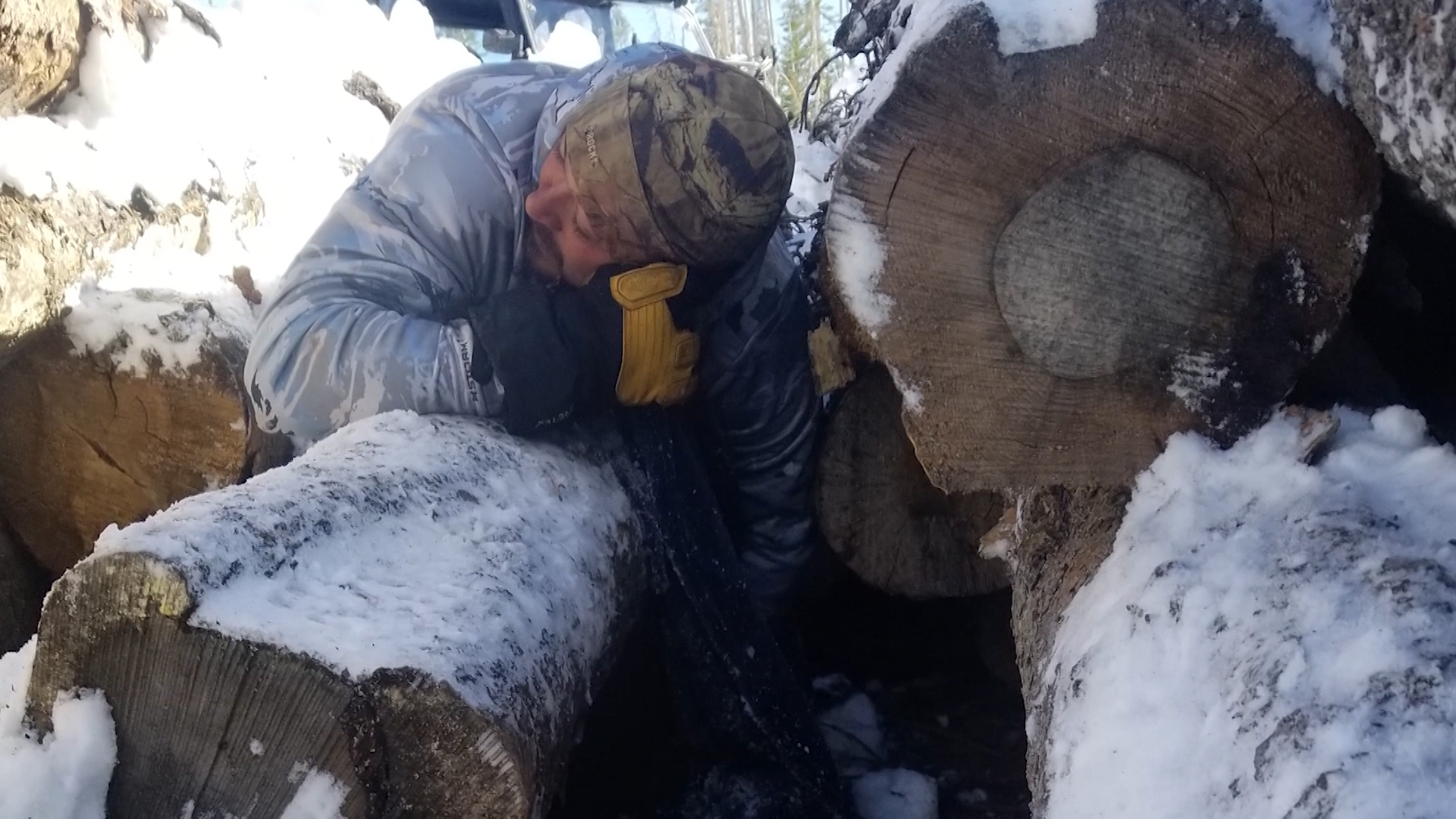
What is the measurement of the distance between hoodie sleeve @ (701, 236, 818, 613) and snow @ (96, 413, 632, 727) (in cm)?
44

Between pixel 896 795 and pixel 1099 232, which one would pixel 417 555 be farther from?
pixel 896 795

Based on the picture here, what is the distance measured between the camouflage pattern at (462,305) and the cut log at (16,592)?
1.23 metres

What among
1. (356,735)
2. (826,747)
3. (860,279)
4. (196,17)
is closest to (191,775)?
(356,735)

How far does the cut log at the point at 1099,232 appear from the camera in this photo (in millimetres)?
1146

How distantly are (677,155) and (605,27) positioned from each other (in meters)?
4.31

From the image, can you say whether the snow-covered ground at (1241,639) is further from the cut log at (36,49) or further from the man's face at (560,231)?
the cut log at (36,49)

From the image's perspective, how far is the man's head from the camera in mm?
1675

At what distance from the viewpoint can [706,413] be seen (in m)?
2.13

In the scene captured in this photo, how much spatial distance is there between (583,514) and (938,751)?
987 mm

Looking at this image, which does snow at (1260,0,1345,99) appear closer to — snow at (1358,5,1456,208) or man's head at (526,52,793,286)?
snow at (1358,5,1456,208)

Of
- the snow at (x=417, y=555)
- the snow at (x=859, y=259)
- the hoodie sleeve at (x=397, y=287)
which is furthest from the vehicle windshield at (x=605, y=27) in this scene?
the snow at (x=859, y=259)

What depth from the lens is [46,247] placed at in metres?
2.18

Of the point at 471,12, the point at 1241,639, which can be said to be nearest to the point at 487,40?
the point at 471,12

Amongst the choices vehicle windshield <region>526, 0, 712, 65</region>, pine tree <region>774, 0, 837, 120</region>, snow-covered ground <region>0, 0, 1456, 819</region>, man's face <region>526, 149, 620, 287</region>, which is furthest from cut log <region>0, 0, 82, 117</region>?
pine tree <region>774, 0, 837, 120</region>
